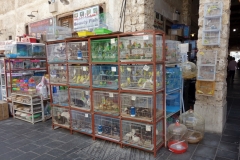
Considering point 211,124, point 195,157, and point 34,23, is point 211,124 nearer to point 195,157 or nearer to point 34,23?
point 195,157

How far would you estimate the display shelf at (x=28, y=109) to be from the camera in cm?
486

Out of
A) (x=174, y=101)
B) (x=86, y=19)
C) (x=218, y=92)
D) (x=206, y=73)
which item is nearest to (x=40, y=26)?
(x=86, y=19)

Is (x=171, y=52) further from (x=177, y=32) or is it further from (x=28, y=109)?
(x=28, y=109)

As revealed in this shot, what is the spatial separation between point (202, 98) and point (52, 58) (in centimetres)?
364

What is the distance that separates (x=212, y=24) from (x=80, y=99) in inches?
127

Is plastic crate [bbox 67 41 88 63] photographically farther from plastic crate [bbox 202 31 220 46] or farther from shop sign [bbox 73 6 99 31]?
plastic crate [bbox 202 31 220 46]

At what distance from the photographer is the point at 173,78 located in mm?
3701

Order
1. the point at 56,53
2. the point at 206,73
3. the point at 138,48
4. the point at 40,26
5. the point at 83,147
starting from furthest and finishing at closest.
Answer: the point at 40,26, the point at 56,53, the point at 206,73, the point at 83,147, the point at 138,48

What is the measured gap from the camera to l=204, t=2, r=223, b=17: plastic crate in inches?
144

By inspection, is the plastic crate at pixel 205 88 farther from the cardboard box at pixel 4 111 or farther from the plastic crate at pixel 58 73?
the cardboard box at pixel 4 111

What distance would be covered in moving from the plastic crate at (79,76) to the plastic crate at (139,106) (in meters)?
0.94

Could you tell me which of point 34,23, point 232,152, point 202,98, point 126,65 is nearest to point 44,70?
point 34,23

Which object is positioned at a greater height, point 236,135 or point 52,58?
point 52,58

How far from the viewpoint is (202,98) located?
4117 millimetres
